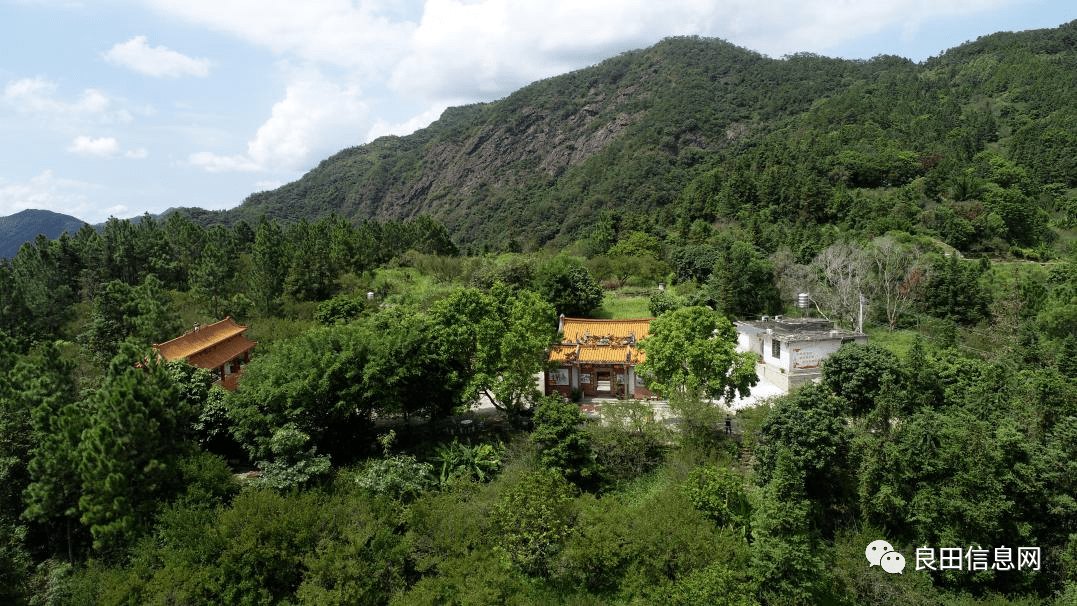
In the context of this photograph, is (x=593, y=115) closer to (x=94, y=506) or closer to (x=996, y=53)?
(x=996, y=53)

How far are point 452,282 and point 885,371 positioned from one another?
25078mm

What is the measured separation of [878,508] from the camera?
47.6 ft

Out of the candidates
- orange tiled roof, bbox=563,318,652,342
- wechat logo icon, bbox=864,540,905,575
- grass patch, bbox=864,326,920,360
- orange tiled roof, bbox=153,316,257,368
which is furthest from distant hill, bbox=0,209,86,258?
wechat logo icon, bbox=864,540,905,575

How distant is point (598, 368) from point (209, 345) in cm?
1448

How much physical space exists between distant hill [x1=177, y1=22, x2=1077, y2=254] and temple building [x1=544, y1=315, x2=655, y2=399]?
64.5ft

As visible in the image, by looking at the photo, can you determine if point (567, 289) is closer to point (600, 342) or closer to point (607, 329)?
point (607, 329)

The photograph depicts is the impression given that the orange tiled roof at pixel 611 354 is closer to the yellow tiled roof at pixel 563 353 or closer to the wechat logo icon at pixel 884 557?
the yellow tiled roof at pixel 563 353

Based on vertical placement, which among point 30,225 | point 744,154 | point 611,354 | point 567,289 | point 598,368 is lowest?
point 598,368

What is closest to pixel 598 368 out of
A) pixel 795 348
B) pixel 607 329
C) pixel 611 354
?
pixel 611 354

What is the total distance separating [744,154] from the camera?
6881 cm

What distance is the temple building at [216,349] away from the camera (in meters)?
21.1

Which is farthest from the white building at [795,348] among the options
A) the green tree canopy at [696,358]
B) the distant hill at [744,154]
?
the distant hill at [744,154]

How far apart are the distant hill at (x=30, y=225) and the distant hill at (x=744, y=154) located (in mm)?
22774

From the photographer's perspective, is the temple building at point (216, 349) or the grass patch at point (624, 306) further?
the grass patch at point (624, 306)
